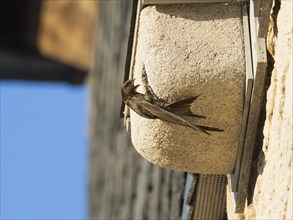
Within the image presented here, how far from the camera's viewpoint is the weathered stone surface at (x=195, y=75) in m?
3.71

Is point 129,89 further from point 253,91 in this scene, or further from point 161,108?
point 253,91

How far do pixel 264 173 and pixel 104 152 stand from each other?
698cm

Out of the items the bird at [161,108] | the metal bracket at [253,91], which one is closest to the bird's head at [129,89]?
the bird at [161,108]

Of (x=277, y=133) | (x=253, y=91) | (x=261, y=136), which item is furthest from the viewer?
(x=261, y=136)

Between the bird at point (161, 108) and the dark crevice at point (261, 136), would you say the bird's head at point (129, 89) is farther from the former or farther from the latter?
the dark crevice at point (261, 136)

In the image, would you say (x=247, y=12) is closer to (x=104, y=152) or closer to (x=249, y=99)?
(x=249, y=99)

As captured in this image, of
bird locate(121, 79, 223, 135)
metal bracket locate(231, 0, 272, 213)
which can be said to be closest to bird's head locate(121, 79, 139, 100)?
bird locate(121, 79, 223, 135)

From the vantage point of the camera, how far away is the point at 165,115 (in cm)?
371

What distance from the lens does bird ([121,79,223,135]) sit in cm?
370

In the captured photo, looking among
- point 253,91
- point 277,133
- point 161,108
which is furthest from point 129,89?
point 277,133

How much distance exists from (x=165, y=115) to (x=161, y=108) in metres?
0.03

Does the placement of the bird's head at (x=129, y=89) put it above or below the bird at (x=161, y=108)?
above

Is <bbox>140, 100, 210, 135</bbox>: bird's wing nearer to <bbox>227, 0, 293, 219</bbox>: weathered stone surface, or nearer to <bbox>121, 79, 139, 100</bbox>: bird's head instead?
<bbox>121, 79, 139, 100</bbox>: bird's head

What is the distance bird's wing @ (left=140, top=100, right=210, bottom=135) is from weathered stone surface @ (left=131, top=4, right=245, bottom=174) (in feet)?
0.14
